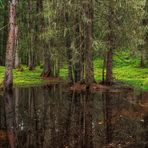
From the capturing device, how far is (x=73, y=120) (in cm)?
1580

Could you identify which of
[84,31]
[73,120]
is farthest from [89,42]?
[73,120]

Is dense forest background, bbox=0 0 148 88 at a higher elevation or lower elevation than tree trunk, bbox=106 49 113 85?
higher

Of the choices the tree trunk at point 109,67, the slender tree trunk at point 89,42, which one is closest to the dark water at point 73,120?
the slender tree trunk at point 89,42

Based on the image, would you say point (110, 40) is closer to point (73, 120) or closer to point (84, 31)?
point (84, 31)

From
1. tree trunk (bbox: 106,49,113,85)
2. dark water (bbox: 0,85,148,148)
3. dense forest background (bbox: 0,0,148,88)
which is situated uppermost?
dense forest background (bbox: 0,0,148,88)

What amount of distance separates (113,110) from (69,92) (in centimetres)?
654

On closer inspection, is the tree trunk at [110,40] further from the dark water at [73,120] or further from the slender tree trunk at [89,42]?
the dark water at [73,120]

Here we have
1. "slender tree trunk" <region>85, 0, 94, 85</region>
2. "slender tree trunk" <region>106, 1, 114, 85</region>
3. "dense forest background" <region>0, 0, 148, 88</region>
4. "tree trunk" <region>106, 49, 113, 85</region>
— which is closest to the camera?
"slender tree trunk" <region>85, 0, 94, 85</region>

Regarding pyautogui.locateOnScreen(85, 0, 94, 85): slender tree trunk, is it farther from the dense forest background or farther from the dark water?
the dark water

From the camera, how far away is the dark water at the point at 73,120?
41.5ft

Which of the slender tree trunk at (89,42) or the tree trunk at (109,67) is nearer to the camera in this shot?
the slender tree trunk at (89,42)

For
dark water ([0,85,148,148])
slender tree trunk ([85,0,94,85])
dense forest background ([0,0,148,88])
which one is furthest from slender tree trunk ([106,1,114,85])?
dark water ([0,85,148,148])

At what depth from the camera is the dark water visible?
12641 millimetres

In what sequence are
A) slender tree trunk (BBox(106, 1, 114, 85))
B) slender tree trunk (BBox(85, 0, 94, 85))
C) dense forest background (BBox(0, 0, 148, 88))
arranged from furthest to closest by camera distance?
1. slender tree trunk (BBox(106, 1, 114, 85))
2. dense forest background (BBox(0, 0, 148, 88))
3. slender tree trunk (BBox(85, 0, 94, 85))
